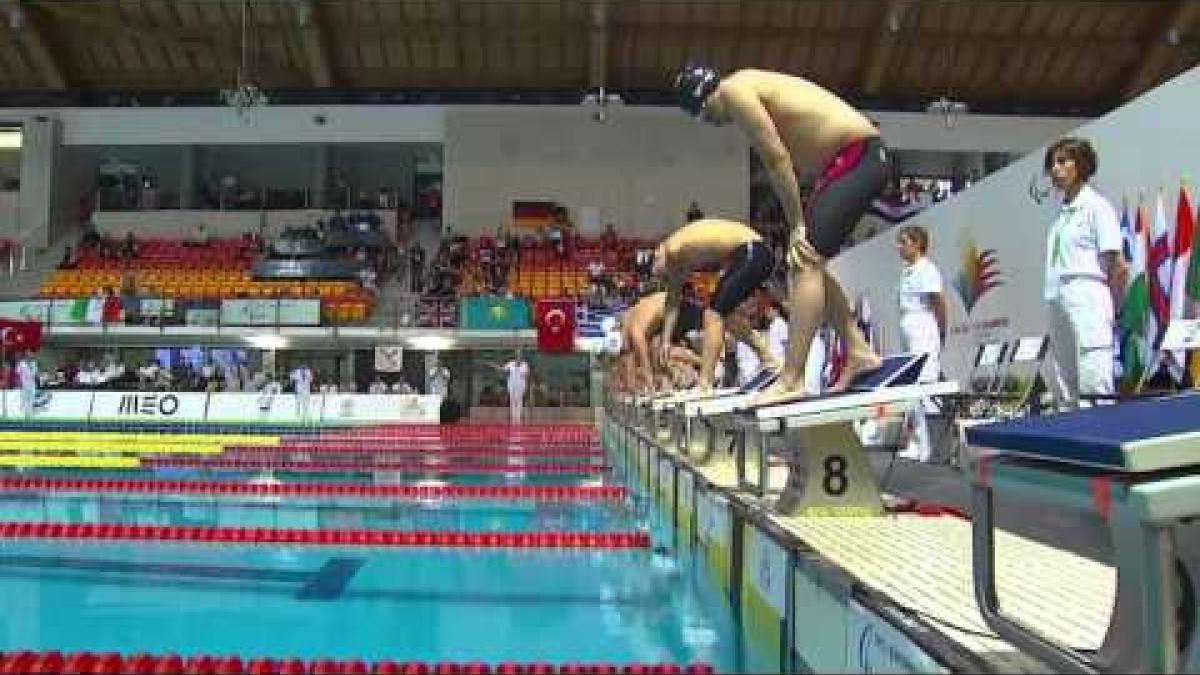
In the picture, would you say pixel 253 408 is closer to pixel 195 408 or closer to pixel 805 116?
pixel 195 408

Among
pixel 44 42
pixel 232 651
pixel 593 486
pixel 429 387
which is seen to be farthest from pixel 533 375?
pixel 232 651

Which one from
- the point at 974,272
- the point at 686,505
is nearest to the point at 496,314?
the point at 974,272

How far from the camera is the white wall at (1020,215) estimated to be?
657cm

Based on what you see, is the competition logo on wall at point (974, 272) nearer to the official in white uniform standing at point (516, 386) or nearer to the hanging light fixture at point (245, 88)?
the official in white uniform standing at point (516, 386)

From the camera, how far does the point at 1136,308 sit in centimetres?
698

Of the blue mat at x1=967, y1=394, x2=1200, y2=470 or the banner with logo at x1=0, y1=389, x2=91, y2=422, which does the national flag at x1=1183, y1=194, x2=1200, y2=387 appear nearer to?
the blue mat at x1=967, y1=394, x2=1200, y2=470

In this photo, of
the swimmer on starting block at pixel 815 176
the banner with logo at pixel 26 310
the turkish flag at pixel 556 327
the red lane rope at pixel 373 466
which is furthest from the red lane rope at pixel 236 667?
the banner with logo at pixel 26 310

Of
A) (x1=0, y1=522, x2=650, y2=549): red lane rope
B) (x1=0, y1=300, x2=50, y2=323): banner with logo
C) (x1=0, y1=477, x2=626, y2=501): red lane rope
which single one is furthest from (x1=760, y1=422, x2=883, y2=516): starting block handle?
(x1=0, y1=300, x2=50, y2=323): banner with logo

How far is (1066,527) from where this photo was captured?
4121mm

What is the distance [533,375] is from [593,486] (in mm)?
18273

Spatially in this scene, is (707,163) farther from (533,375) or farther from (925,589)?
(925,589)

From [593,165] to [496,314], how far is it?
5830 mm

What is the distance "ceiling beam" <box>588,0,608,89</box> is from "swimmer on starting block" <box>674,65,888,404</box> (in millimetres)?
19756

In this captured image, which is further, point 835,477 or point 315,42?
point 315,42
